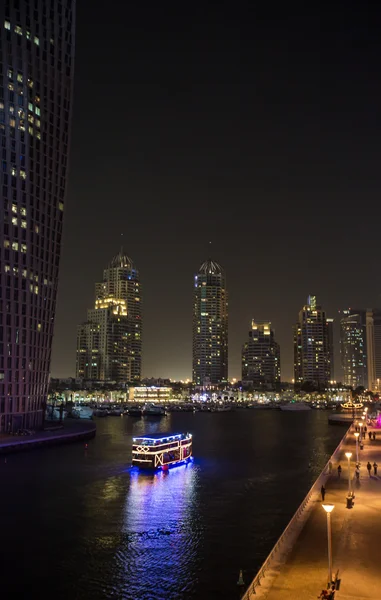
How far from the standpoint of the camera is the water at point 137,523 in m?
35.7

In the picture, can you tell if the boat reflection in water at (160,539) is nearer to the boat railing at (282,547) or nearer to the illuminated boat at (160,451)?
the boat railing at (282,547)

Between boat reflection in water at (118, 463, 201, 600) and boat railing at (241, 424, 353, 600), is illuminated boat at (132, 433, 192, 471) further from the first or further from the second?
boat railing at (241, 424, 353, 600)

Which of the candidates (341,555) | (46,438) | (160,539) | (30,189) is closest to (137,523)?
(160,539)

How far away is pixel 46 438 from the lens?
332ft

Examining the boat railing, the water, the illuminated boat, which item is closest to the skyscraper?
the water

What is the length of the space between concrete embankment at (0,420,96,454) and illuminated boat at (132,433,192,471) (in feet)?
71.9

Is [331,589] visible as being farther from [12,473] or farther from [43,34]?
[43,34]

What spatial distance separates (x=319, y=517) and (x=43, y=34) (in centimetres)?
11129

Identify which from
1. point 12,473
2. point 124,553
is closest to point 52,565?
point 124,553

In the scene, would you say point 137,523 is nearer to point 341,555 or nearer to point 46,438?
point 341,555

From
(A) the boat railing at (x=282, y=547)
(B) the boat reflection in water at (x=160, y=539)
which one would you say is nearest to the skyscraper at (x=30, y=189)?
(B) the boat reflection in water at (x=160, y=539)

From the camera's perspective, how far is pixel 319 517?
39875 mm

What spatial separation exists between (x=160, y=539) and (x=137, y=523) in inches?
220

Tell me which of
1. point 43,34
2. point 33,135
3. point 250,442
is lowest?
point 250,442
